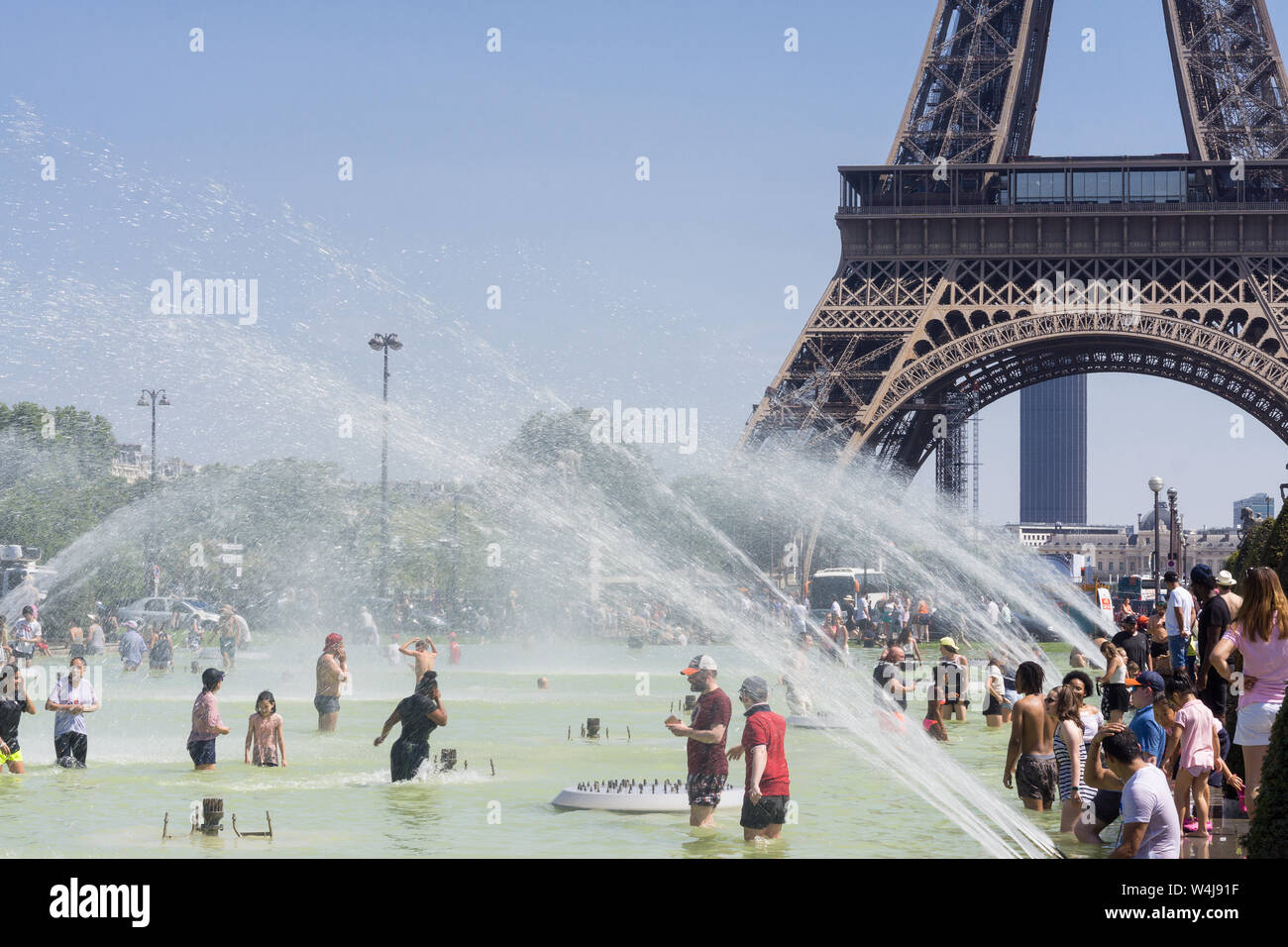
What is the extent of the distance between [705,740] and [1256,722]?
515 cm

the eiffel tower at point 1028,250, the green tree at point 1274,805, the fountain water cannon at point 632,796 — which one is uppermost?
the eiffel tower at point 1028,250

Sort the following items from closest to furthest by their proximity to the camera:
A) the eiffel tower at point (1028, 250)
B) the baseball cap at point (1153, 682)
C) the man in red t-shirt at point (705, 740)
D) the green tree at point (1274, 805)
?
the green tree at point (1274, 805) → the baseball cap at point (1153, 682) → the man in red t-shirt at point (705, 740) → the eiffel tower at point (1028, 250)

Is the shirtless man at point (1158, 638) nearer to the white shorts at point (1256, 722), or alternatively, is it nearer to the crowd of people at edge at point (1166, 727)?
the crowd of people at edge at point (1166, 727)

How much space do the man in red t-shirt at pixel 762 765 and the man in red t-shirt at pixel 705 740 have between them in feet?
1.24

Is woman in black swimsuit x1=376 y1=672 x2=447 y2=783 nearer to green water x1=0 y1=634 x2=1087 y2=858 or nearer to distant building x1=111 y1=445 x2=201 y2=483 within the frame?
green water x1=0 y1=634 x2=1087 y2=858

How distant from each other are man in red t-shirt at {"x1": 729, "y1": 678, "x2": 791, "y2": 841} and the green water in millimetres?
302

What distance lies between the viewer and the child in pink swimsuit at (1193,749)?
15.2 meters

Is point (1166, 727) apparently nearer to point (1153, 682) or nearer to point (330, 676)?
point (1153, 682)

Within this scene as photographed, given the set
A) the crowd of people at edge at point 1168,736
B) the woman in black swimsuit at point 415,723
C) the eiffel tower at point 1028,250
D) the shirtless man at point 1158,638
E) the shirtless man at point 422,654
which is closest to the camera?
the crowd of people at edge at point 1168,736

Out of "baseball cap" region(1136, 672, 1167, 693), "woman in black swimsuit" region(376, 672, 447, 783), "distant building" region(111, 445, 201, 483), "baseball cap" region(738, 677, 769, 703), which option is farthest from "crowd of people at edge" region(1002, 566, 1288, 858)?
"distant building" region(111, 445, 201, 483)

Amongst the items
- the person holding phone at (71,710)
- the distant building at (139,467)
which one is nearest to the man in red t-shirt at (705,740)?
the person holding phone at (71,710)

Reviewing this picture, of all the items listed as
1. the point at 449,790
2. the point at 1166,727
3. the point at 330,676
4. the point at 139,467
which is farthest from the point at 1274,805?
the point at 139,467
